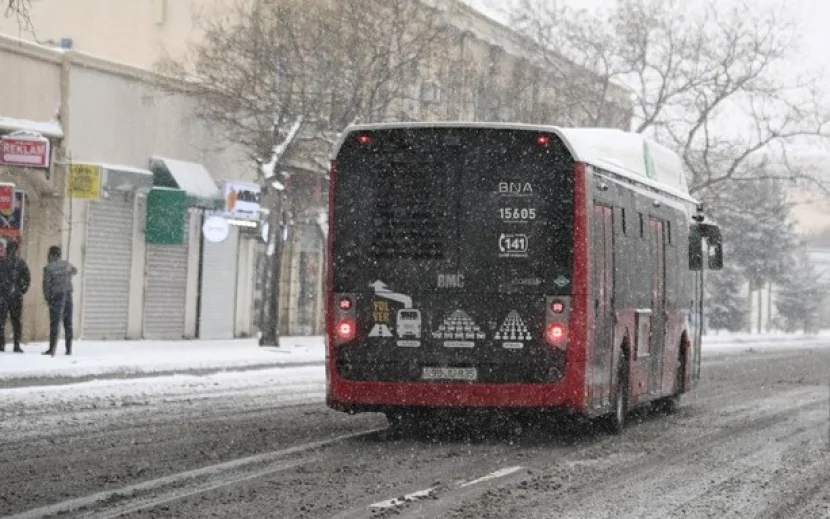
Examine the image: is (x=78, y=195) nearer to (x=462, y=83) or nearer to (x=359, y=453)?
(x=462, y=83)

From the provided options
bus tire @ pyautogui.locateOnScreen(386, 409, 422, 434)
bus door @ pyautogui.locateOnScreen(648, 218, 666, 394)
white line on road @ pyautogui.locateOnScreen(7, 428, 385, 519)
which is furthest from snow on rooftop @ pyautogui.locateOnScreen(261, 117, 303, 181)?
white line on road @ pyautogui.locateOnScreen(7, 428, 385, 519)

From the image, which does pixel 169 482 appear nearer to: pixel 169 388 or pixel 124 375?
pixel 169 388

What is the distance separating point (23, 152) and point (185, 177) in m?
7.44

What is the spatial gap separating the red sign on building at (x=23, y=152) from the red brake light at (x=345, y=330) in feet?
53.1

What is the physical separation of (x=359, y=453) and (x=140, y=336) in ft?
78.1

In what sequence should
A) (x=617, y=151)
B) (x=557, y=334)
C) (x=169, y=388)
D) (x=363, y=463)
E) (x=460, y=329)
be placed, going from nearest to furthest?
1. (x=363, y=463)
2. (x=557, y=334)
3. (x=460, y=329)
4. (x=617, y=151)
5. (x=169, y=388)

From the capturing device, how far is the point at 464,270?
14.3 m

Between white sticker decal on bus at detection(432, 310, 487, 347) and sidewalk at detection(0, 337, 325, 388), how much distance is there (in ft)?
29.2

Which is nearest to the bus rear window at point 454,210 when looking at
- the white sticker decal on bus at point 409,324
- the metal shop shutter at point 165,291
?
the white sticker decal on bus at point 409,324

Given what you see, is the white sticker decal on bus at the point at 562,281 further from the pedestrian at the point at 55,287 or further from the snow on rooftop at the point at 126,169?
the snow on rooftop at the point at 126,169

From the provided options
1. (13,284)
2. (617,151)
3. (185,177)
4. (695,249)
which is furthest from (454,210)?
(185,177)

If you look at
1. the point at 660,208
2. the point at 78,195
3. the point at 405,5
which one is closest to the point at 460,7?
the point at 405,5

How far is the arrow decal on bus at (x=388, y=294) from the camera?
14328 mm

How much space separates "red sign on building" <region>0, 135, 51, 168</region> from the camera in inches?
1148
